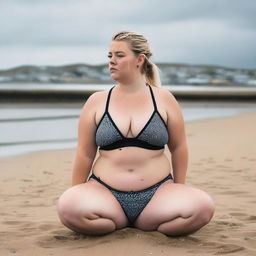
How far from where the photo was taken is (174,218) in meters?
4.59

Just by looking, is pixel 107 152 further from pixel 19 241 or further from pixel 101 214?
pixel 19 241

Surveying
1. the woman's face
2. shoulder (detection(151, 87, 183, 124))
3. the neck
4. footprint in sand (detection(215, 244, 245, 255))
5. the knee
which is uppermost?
the woman's face

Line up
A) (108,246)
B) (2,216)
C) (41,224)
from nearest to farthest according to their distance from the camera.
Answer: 1. (108,246)
2. (41,224)
3. (2,216)

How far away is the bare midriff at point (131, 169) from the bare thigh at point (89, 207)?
0.10m

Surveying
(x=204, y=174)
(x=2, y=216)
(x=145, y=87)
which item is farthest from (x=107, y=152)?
(x=204, y=174)

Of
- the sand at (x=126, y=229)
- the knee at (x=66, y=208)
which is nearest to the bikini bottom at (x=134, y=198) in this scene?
the sand at (x=126, y=229)

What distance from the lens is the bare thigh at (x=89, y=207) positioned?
177 inches

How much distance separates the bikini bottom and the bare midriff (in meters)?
0.03

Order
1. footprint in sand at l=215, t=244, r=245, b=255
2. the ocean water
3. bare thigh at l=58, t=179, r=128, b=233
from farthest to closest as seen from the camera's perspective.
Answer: the ocean water, bare thigh at l=58, t=179, r=128, b=233, footprint in sand at l=215, t=244, r=245, b=255

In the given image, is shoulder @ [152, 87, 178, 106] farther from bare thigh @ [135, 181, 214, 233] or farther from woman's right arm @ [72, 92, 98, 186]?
bare thigh @ [135, 181, 214, 233]

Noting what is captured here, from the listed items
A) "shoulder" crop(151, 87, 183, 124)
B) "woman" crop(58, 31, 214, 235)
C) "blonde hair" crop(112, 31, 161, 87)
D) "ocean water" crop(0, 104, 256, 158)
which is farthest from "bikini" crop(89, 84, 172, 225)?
"ocean water" crop(0, 104, 256, 158)

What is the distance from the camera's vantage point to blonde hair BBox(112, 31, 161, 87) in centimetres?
463

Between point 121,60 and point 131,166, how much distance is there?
0.71m

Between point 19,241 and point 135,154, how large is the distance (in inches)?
40.1
